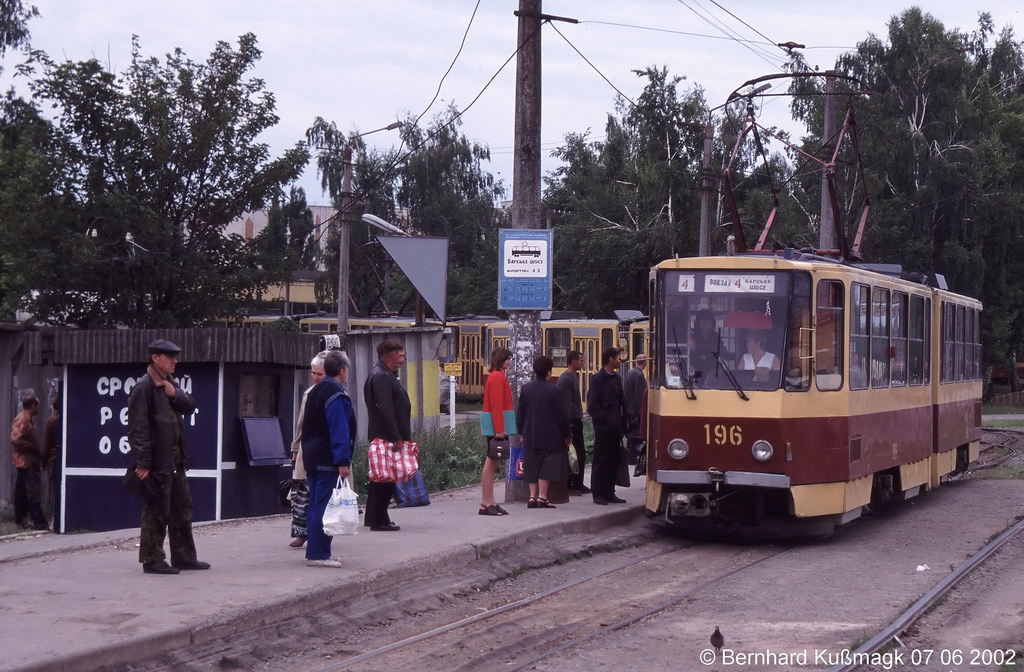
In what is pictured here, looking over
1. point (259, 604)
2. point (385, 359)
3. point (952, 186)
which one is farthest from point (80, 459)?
point (952, 186)

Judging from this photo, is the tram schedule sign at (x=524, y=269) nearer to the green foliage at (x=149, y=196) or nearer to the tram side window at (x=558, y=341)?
the green foliage at (x=149, y=196)

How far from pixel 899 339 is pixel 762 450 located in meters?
3.43

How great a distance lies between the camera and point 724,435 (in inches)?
455

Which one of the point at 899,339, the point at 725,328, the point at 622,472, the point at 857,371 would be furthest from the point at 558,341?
the point at 725,328

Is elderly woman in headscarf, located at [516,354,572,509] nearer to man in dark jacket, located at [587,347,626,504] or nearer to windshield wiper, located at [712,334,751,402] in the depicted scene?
man in dark jacket, located at [587,347,626,504]

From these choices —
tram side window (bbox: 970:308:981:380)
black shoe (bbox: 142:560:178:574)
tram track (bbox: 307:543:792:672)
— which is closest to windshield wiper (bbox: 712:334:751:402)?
tram track (bbox: 307:543:792:672)

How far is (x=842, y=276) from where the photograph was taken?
11.9 m

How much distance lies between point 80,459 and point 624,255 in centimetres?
3534

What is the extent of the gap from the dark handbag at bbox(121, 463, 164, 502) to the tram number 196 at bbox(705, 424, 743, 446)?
534 cm

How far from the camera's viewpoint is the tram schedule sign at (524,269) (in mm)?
13477

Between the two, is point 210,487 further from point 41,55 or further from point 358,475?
point 41,55

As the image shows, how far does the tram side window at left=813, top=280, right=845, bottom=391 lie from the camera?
38.1 feet

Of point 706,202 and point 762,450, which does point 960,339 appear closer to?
point 762,450

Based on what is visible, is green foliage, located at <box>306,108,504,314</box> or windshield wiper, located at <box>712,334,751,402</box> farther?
green foliage, located at <box>306,108,504,314</box>
